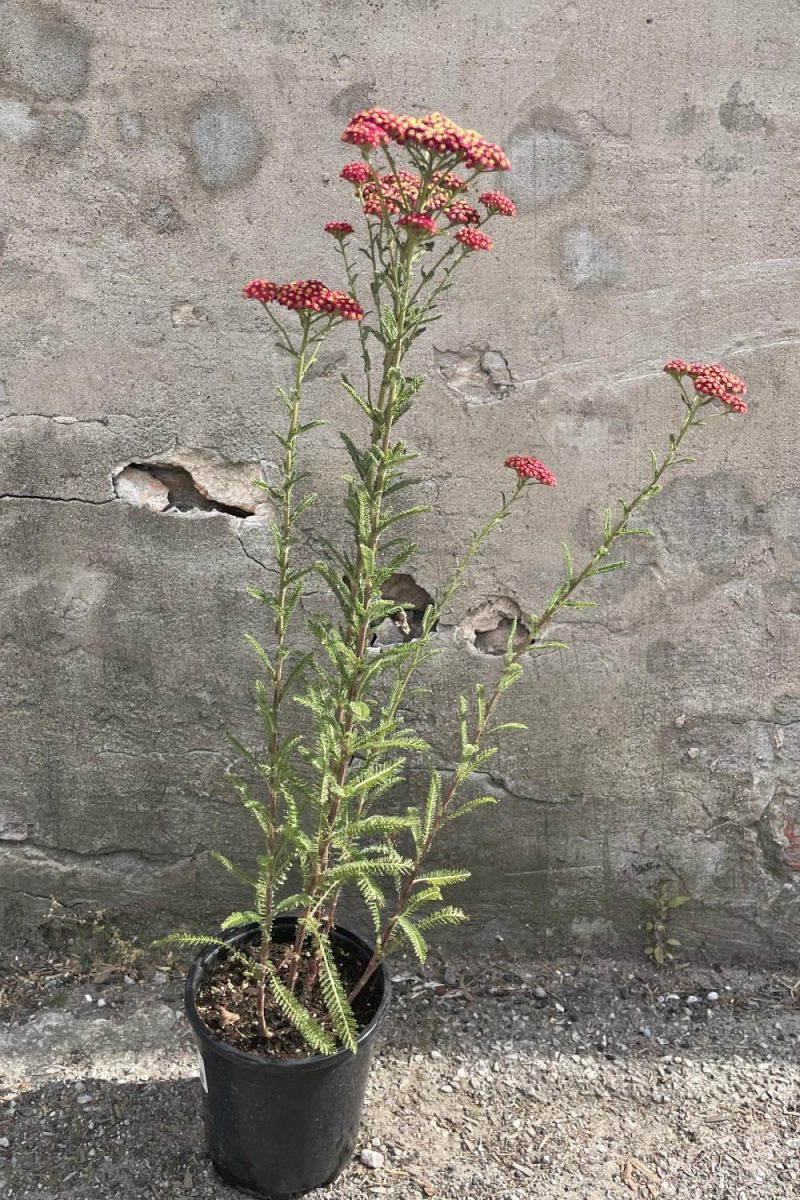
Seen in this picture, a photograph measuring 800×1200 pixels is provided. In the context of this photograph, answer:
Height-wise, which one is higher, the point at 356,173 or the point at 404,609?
the point at 356,173

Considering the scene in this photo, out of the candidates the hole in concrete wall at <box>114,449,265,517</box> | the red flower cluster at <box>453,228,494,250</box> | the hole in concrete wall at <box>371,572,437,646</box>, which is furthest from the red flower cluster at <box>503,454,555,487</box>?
the hole in concrete wall at <box>114,449,265,517</box>

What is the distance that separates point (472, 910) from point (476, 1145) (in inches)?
25.1

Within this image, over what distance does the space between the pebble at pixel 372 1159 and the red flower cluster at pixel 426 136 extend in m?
2.11

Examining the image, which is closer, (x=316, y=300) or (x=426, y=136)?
(x=426, y=136)

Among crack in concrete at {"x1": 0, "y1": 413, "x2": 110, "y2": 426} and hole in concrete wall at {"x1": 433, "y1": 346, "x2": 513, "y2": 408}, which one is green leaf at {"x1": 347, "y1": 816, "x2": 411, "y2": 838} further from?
crack in concrete at {"x1": 0, "y1": 413, "x2": 110, "y2": 426}

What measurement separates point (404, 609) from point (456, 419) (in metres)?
0.52

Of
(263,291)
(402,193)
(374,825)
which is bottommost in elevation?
(374,825)

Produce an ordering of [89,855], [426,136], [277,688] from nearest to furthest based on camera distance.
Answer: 1. [426,136]
2. [277,688]
3. [89,855]

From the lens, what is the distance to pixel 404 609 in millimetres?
2602

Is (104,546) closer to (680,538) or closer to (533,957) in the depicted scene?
(680,538)

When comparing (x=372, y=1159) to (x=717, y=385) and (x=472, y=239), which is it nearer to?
(x=717, y=385)

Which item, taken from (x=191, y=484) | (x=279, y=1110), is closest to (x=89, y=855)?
(x=279, y=1110)

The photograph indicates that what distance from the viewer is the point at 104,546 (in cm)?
253

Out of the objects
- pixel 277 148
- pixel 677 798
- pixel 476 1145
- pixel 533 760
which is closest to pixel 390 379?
Result: pixel 277 148
